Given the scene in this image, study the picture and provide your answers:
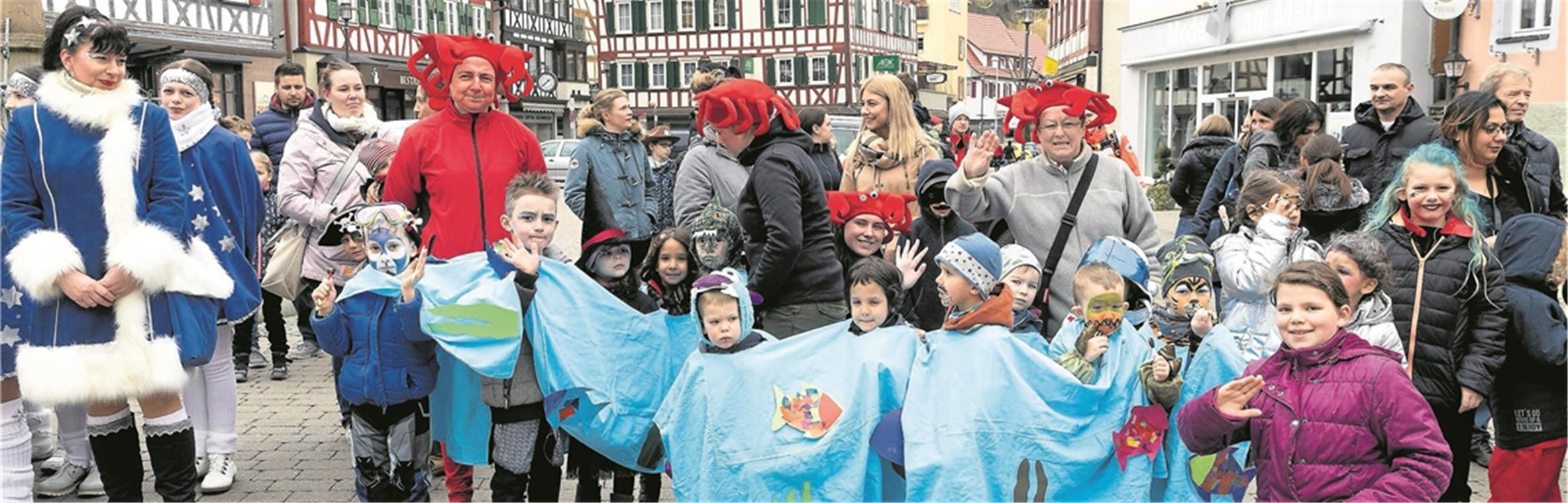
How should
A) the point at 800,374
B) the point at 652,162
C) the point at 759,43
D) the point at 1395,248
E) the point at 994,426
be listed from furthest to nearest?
the point at 759,43 → the point at 652,162 → the point at 1395,248 → the point at 800,374 → the point at 994,426

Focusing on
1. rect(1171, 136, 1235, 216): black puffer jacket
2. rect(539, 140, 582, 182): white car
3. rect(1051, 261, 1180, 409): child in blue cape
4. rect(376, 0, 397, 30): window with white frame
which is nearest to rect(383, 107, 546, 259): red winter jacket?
rect(1051, 261, 1180, 409): child in blue cape

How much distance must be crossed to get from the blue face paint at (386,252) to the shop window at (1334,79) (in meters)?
16.9

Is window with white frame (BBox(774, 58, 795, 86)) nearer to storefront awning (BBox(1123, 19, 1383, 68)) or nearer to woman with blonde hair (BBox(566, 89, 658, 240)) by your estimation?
storefront awning (BBox(1123, 19, 1383, 68))

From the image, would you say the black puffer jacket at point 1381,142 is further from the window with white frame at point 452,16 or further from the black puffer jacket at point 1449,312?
the window with white frame at point 452,16

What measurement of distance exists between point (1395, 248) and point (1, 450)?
16.0 ft

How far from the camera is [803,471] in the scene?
362cm

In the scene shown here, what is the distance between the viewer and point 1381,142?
21.0ft

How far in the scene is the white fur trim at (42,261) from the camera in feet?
13.1

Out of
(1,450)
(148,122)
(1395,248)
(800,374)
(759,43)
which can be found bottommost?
(1,450)

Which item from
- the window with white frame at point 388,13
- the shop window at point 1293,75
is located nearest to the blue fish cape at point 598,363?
the shop window at point 1293,75

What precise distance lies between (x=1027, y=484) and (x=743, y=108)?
5.60ft

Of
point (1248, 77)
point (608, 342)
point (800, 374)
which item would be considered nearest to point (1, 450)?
point (608, 342)

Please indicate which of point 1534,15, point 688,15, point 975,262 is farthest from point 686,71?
point 975,262

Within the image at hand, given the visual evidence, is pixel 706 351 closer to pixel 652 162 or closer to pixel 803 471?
pixel 803 471
